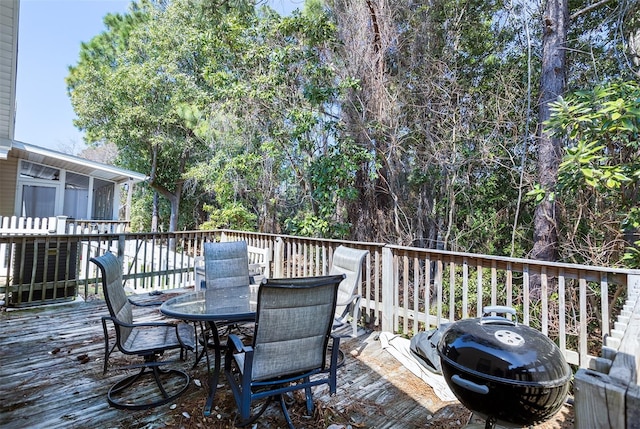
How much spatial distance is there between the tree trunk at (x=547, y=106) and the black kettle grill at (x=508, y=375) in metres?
4.45

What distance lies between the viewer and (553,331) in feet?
15.1

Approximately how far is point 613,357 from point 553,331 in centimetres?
425

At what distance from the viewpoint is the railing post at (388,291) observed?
3951 mm

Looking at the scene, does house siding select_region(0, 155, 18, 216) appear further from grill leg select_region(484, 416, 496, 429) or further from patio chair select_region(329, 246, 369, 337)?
grill leg select_region(484, 416, 496, 429)

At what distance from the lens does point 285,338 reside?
1.94 metres

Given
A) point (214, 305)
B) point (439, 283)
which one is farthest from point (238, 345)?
point (439, 283)

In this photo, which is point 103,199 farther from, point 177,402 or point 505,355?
point 505,355

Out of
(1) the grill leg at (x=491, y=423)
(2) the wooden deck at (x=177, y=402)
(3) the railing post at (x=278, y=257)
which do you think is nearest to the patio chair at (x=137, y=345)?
(2) the wooden deck at (x=177, y=402)

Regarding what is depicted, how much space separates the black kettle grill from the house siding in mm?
12612

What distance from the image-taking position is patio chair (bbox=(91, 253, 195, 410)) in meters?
2.26

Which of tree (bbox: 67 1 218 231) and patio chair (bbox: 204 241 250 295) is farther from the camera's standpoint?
tree (bbox: 67 1 218 231)

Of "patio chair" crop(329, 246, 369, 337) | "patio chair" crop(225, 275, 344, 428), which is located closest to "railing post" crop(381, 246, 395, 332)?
Result: "patio chair" crop(329, 246, 369, 337)

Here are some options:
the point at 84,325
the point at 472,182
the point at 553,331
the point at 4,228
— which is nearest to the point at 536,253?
the point at 553,331

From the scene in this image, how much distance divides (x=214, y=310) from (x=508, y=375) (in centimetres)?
199
